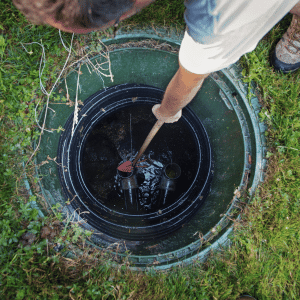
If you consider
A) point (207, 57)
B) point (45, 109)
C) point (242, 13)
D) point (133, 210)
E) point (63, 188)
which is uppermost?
point (242, 13)

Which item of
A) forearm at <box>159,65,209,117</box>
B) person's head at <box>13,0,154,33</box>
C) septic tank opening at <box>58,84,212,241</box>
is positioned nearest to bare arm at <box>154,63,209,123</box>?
forearm at <box>159,65,209,117</box>

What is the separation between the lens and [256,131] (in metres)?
2.07

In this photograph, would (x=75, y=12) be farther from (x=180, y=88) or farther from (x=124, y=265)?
(x=124, y=265)

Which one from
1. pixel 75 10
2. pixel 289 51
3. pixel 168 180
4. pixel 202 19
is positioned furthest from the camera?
pixel 168 180

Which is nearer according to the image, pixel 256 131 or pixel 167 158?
pixel 256 131

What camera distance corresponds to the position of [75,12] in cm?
62

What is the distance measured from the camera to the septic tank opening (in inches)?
105

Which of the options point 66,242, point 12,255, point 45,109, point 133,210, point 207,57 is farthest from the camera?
point 133,210

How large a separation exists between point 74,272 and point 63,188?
915 millimetres

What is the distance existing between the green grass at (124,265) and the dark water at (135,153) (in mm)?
888

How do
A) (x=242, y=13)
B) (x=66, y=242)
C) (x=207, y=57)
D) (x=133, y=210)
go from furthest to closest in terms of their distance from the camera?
(x=133, y=210)
(x=66, y=242)
(x=207, y=57)
(x=242, y=13)

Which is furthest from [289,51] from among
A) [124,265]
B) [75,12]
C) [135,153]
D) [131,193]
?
[124,265]

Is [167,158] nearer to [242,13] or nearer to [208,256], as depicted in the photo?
[208,256]

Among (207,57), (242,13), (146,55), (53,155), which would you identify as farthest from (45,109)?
(242,13)
